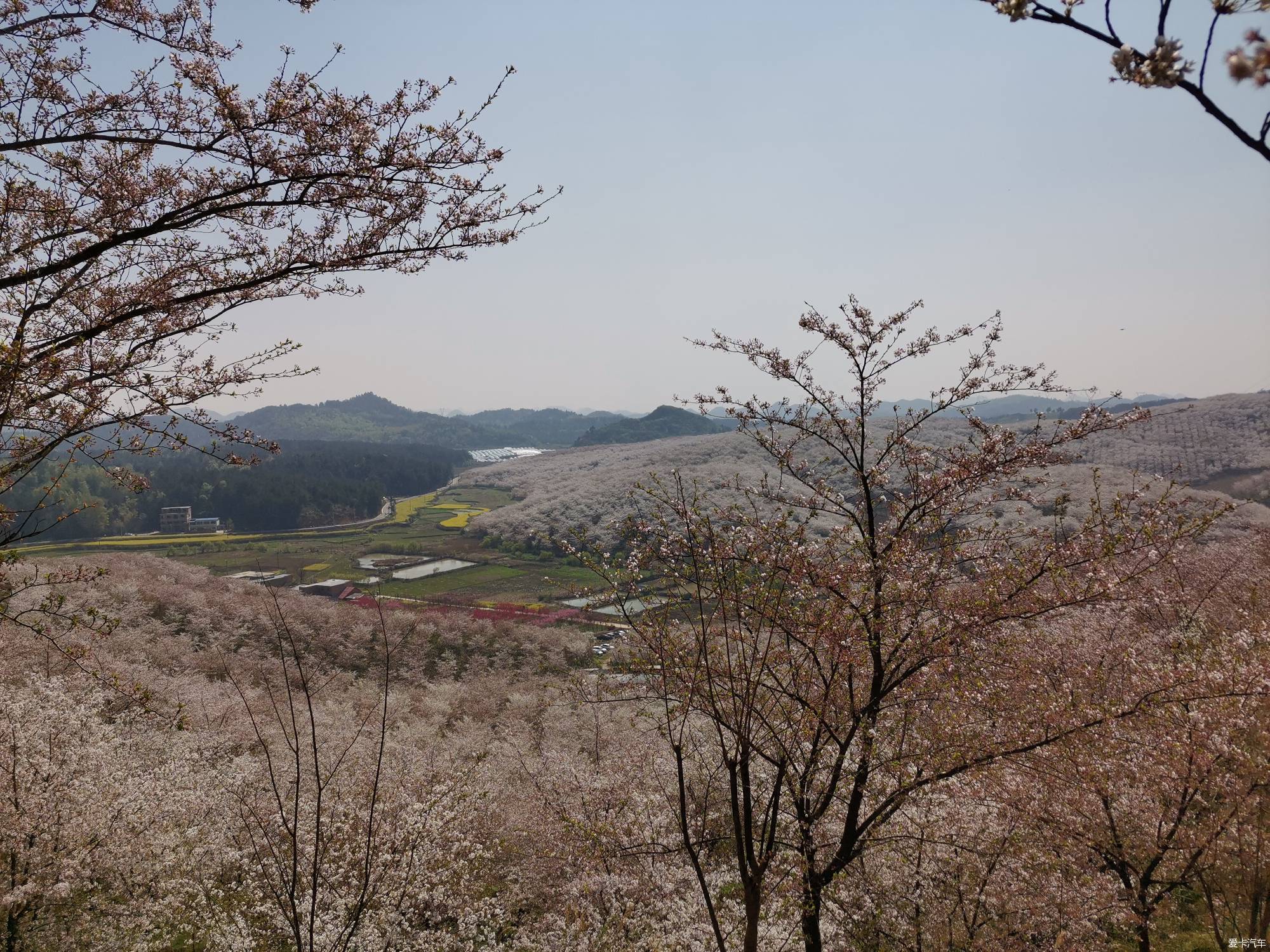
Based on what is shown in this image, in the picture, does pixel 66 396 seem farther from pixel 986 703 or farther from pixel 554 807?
pixel 554 807

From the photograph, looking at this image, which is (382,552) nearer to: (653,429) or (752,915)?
(752,915)

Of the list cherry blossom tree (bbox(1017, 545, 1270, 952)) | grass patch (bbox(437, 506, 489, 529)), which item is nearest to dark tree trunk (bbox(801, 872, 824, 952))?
cherry blossom tree (bbox(1017, 545, 1270, 952))

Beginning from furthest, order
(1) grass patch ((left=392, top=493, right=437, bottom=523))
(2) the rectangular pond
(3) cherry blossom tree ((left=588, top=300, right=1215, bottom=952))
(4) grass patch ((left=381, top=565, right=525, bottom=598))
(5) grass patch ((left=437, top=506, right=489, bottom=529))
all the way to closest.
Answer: (1) grass patch ((left=392, top=493, right=437, bottom=523))
(5) grass patch ((left=437, top=506, right=489, bottom=529))
(2) the rectangular pond
(4) grass patch ((left=381, top=565, right=525, bottom=598))
(3) cherry blossom tree ((left=588, top=300, right=1215, bottom=952))

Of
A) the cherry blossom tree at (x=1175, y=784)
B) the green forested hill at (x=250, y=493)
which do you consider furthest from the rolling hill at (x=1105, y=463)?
the cherry blossom tree at (x=1175, y=784)

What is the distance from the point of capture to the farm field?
49250 millimetres

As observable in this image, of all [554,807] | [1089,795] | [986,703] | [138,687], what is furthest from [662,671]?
[554,807]

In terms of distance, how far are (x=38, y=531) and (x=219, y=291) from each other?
75.8 inches

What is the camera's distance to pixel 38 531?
151 inches

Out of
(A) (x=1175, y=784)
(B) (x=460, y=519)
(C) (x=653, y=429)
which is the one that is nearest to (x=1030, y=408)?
(C) (x=653, y=429)

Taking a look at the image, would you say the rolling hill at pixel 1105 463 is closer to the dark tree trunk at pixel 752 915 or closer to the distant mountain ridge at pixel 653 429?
the dark tree trunk at pixel 752 915

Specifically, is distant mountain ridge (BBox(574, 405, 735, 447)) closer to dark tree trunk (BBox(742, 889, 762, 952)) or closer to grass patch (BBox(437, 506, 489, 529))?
grass patch (BBox(437, 506, 489, 529))

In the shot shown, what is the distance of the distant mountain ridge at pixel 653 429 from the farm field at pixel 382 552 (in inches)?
2799

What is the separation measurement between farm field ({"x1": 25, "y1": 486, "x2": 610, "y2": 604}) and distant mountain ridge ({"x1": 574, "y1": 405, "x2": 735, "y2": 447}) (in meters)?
71.1

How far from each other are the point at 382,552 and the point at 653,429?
9338cm
